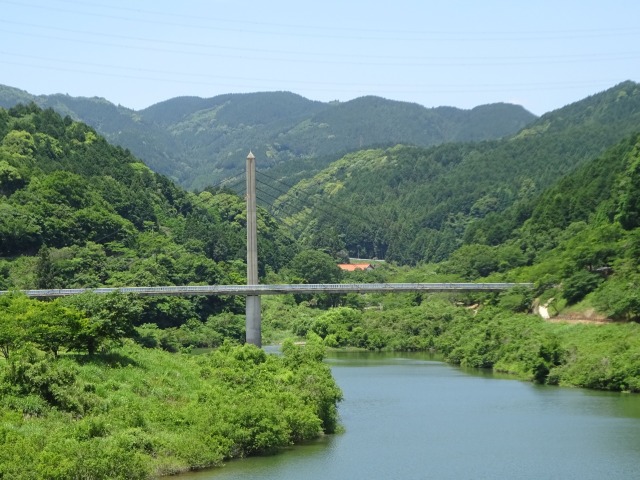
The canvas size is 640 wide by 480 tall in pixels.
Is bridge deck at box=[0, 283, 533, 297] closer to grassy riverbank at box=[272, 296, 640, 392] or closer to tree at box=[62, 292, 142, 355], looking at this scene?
grassy riverbank at box=[272, 296, 640, 392]

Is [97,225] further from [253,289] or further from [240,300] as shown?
[253,289]

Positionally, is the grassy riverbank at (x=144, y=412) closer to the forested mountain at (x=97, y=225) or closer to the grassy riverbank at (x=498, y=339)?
the grassy riverbank at (x=498, y=339)

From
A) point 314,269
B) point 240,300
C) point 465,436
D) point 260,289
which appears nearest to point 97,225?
point 240,300

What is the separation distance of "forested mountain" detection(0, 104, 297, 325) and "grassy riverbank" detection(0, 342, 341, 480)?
98.8 feet

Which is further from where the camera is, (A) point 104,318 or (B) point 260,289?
(B) point 260,289

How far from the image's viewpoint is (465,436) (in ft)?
114

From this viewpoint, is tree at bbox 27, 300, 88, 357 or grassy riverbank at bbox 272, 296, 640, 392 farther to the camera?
grassy riverbank at bbox 272, 296, 640, 392

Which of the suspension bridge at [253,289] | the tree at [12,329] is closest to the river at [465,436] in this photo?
the tree at [12,329]

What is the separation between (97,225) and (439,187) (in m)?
68.7

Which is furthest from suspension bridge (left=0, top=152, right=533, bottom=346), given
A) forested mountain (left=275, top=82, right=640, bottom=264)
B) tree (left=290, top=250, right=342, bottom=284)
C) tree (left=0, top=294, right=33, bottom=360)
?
forested mountain (left=275, top=82, right=640, bottom=264)

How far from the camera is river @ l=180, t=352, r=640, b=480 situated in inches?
1150

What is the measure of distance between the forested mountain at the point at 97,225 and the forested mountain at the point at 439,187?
85.8 ft

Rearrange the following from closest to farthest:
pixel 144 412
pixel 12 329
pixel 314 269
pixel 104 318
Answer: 1. pixel 144 412
2. pixel 12 329
3. pixel 104 318
4. pixel 314 269

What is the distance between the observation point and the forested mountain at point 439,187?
121625mm
